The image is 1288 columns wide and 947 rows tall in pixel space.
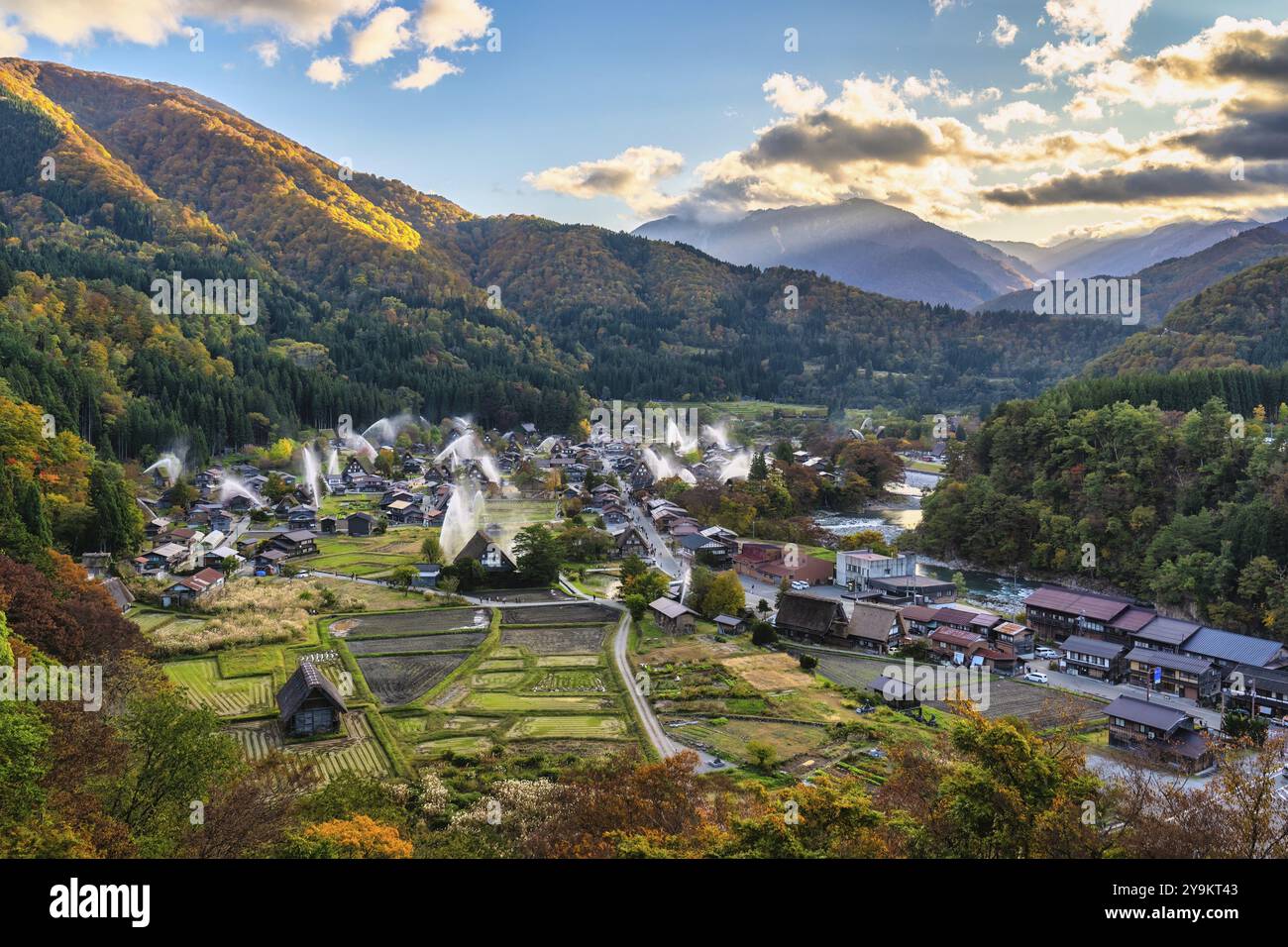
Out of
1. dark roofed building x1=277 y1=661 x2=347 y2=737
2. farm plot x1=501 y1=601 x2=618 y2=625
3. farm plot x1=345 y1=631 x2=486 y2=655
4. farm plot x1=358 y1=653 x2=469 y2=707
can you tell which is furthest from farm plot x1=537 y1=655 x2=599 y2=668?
dark roofed building x1=277 y1=661 x2=347 y2=737

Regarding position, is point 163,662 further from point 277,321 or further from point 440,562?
point 277,321

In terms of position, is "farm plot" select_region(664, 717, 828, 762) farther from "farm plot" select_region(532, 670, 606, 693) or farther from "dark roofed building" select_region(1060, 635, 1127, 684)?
"dark roofed building" select_region(1060, 635, 1127, 684)

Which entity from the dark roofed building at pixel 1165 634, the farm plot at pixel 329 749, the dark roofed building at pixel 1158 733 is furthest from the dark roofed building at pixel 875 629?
the farm plot at pixel 329 749

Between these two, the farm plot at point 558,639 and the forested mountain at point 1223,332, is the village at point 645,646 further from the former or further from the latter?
the forested mountain at point 1223,332
